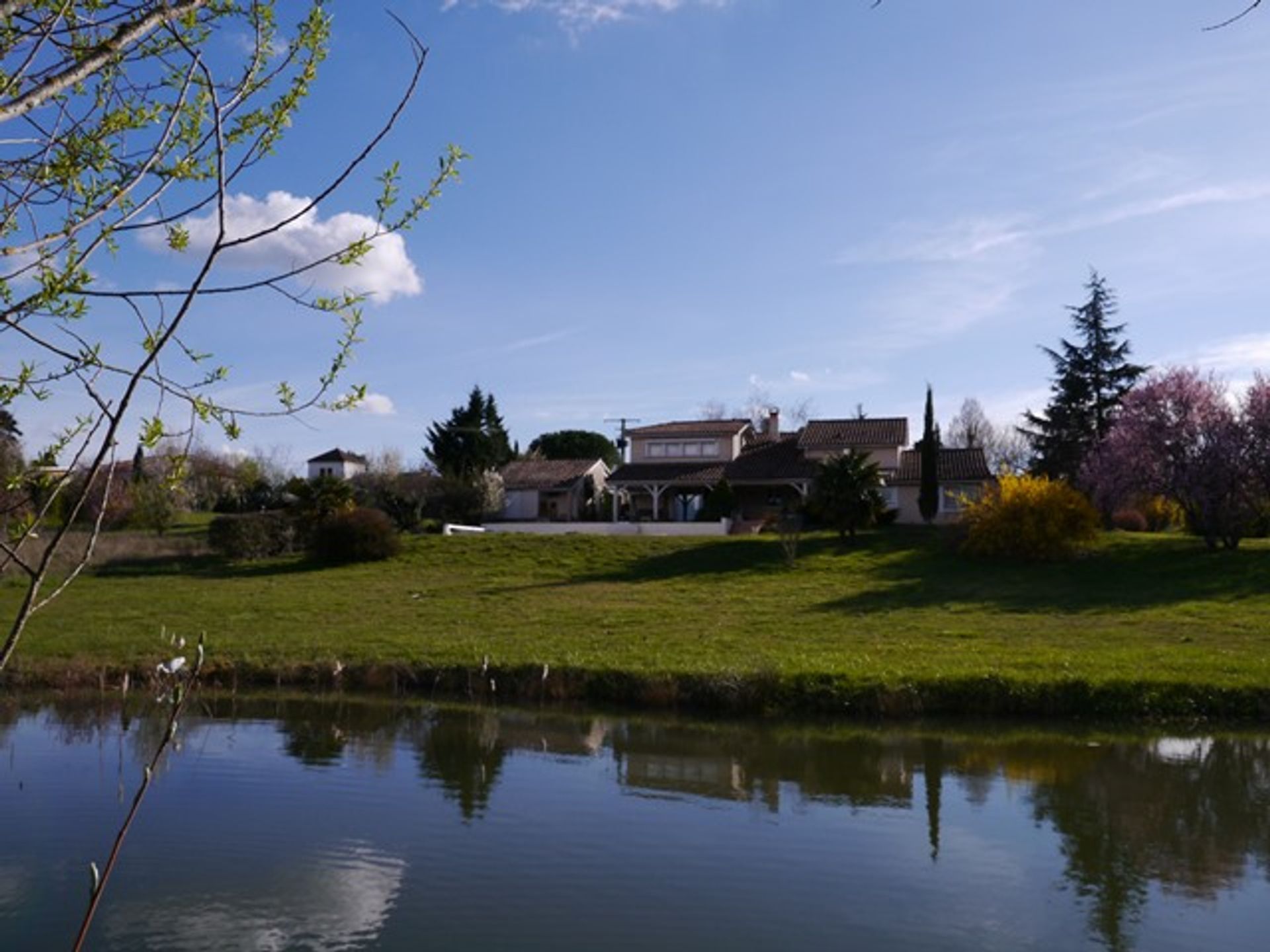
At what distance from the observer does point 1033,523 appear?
135 feet

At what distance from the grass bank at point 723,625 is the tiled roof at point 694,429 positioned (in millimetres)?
16244

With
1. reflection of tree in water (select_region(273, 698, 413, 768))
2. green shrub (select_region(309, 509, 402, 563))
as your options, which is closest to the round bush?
green shrub (select_region(309, 509, 402, 563))

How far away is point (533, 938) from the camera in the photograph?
883 cm

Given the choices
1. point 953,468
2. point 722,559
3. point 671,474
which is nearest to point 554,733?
point 722,559

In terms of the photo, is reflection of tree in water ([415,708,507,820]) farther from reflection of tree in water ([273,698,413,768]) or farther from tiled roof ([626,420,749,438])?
tiled roof ([626,420,749,438])

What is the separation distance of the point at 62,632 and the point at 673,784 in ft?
59.4

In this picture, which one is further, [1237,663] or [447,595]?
[447,595]

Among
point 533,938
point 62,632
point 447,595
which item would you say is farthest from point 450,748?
point 447,595

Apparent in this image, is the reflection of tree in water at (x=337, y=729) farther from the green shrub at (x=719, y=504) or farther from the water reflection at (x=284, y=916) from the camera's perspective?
the green shrub at (x=719, y=504)

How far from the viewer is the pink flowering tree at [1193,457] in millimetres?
39938

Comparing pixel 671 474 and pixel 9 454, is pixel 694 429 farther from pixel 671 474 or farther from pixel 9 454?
pixel 9 454

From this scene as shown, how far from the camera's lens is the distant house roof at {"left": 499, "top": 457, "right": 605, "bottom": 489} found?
220ft

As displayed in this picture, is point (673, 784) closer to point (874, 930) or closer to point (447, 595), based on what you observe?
point (874, 930)

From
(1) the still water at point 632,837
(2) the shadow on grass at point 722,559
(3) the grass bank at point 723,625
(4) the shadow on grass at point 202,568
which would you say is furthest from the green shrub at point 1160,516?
(4) the shadow on grass at point 202,568
